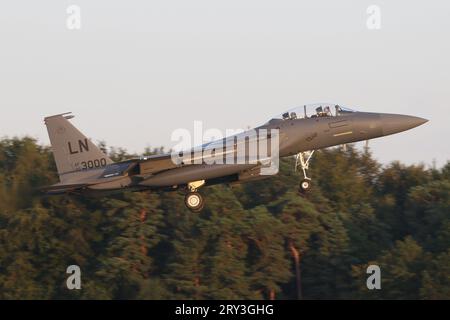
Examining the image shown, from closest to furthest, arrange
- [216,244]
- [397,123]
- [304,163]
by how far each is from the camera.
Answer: [397,123], [304,163], [216,244]

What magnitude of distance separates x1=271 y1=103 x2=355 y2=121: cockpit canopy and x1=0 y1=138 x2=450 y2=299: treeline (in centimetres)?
1352

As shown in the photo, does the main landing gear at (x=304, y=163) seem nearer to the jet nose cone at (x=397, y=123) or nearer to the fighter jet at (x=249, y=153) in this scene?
the fighter jet at (x=249, y=153)

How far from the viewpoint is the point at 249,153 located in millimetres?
27328

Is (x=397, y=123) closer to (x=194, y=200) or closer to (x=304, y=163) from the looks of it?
(x=304, y=163)

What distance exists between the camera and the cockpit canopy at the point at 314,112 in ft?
91.1

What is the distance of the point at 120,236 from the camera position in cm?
4300

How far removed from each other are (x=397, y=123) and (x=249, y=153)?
14.2 ft

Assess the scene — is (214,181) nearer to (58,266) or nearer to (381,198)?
(58,266)

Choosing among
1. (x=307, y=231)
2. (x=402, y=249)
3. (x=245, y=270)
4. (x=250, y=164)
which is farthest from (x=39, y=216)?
(x=250, y=164)

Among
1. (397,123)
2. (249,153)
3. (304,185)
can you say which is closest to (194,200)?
(249,153)

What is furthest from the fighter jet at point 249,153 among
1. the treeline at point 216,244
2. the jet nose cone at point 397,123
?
the treeline at point 216,244
